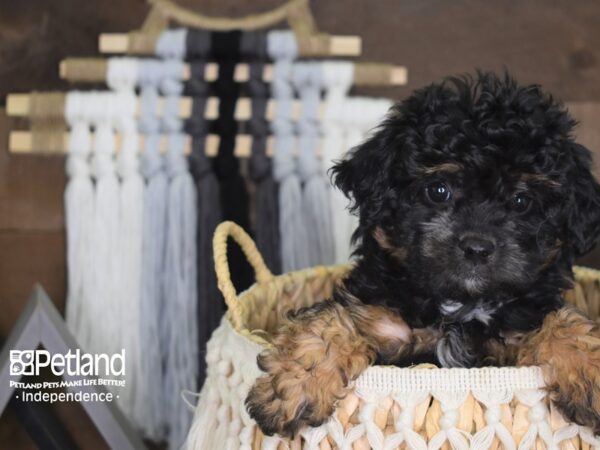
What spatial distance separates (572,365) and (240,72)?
67.5 inches

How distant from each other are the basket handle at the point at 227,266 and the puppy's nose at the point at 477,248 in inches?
22.1

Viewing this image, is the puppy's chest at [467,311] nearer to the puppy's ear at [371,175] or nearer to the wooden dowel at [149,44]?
the puppy's ear at [371,175]

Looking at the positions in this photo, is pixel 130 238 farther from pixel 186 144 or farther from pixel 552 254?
pixel 552 254

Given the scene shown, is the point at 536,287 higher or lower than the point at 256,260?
lower

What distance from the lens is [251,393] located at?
62.4 inches

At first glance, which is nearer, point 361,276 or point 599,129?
point 361,276

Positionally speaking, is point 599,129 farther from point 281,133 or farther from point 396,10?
point 281,133

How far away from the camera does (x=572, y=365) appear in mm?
1503

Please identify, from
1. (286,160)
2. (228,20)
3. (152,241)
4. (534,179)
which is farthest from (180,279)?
(534,179)

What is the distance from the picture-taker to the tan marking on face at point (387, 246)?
6.15 ft

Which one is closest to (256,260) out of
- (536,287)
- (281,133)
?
(281,133)

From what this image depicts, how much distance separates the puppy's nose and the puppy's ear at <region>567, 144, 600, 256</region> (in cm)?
29

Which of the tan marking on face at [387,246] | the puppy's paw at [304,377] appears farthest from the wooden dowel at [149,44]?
the puppy's paw at [304,377]

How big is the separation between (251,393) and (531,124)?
90 cm
